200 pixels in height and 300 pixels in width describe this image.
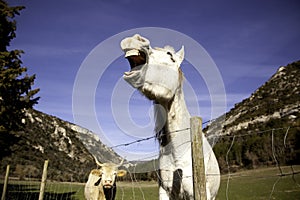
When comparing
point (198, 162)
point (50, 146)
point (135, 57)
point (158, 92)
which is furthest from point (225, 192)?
point (50, 146)

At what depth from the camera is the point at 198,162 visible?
7.30 feet

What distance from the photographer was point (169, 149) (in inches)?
123

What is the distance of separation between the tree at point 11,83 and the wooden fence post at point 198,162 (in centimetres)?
1014

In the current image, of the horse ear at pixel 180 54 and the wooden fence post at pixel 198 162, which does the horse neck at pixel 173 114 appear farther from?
the wooden fence post at pixel 198 162

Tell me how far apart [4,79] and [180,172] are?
1033 centimetres

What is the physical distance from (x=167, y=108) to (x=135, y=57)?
0.74 meters

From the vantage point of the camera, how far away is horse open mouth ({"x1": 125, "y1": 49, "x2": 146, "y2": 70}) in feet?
9.39

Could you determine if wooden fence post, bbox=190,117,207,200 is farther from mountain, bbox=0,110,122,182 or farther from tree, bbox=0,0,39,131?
mountain, bbox=0,110,122,182

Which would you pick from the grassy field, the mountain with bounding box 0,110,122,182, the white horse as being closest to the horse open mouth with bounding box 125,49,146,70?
the white horse

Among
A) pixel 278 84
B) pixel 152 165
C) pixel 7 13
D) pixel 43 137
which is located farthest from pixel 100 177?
pixel 278 84

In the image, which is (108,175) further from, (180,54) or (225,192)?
(225,192)

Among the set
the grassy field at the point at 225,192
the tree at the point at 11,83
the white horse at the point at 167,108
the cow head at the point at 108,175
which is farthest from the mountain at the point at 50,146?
the white horse at the point at 167,108

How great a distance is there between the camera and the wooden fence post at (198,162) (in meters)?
2.16

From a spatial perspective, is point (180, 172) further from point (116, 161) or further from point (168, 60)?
point (116, 161)
